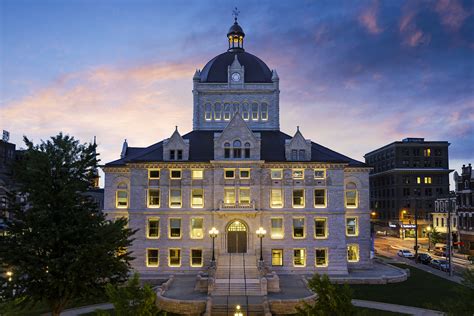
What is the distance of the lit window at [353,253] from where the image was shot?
5675 cm

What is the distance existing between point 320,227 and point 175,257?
17606 mm

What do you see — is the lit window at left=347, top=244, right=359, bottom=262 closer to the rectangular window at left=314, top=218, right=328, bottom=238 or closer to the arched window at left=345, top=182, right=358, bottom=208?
the rectangular window at left=314, top=218, right=328, bottom=238

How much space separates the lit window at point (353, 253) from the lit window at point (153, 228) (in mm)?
23604

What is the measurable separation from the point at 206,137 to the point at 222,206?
37.9ft

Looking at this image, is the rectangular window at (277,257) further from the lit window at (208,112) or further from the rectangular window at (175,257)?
the lit window at (208,112)

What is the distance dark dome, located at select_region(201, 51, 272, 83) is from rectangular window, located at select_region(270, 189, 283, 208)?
18.1 m

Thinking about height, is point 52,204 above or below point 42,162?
below

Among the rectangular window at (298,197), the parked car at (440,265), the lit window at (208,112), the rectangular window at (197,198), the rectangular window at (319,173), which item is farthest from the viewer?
the lit window at (208,112)

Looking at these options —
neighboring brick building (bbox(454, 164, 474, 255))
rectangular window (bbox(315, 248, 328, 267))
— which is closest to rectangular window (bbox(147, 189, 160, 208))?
rectangular window (bbox(315, 248, 328, 267))

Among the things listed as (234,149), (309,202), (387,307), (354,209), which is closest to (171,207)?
(234,149)

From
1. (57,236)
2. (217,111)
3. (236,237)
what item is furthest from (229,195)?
(57,236)

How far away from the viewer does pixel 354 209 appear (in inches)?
2254

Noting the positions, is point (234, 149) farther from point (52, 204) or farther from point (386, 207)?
point (386, 207)

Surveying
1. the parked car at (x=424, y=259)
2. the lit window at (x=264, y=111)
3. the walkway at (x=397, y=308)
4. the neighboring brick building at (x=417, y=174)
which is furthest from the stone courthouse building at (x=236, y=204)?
the neighboring brick building at (x=417, y=174)
